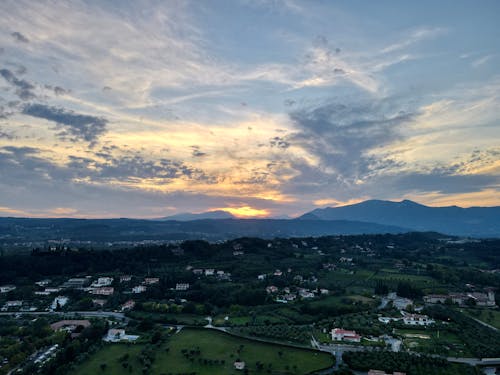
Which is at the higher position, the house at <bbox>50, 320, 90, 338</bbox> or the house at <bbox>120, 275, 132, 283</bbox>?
the house at <bbox>120, 275, 132, 283</bbox>

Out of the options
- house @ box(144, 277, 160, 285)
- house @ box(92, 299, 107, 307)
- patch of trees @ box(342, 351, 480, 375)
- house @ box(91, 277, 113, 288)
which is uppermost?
house @ box(144, 277, 160, 285)

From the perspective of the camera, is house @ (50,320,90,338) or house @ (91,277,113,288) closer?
house @ (50,320,90,338)

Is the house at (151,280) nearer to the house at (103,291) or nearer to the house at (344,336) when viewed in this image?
the house at (103,291)

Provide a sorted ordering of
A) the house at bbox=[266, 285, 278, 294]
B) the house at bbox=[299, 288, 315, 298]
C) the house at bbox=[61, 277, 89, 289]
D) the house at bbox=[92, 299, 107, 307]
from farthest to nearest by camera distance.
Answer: the house at bbox=[61, 277, 89, 289] < the house at bbox=[266, 285, 278, 294] < the house at bbox=[299, 288, 315, 298] < the house at bbox=[92, 299, 107, 307]

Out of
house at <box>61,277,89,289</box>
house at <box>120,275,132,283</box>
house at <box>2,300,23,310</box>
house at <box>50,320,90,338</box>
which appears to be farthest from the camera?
house at <box>120,275,132,283</box>

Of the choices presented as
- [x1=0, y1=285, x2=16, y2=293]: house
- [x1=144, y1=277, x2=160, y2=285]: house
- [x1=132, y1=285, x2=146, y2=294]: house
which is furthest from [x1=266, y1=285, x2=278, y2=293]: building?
[x1=0, y1=285, x2=16, y2=293]: house

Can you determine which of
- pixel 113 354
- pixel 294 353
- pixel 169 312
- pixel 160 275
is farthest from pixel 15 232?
pixel 294 353

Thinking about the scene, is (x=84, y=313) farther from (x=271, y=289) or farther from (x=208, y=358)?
(x=271, y=289)

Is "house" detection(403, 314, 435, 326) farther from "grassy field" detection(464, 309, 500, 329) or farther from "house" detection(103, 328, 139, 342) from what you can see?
"house" detection(103, 328, 139, 342)
